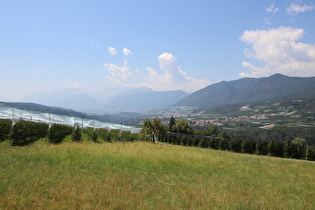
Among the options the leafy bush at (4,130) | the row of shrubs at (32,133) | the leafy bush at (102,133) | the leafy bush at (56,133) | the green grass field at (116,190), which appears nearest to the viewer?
the green grass field at (116,190)

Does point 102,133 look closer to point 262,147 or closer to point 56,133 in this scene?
point 56,133

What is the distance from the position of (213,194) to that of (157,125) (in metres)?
33.8

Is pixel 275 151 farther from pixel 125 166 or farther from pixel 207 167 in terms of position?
pixel 125 166

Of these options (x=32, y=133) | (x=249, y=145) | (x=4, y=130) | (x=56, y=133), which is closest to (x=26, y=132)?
(x=32, y=133)

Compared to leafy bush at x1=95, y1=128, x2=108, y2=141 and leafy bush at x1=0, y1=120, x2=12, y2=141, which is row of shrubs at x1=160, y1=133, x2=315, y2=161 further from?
leafy bush at x1=0, y1=120, x2=12, y2=141

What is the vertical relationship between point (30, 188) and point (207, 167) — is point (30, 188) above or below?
above

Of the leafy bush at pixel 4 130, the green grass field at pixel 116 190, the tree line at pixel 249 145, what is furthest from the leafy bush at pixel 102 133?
the green grass field at pixel 116 190

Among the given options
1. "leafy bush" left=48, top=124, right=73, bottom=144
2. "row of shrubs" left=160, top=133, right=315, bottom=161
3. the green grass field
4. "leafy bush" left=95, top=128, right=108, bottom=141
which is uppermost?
the green grass field

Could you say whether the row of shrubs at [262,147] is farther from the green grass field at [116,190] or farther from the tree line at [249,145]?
the green grass field at [116,190]

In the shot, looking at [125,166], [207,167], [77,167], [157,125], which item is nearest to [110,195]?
[77,167]

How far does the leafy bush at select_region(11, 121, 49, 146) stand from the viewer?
19.5 m

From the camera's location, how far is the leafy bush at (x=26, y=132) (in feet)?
64.0

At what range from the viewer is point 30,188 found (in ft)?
19.4

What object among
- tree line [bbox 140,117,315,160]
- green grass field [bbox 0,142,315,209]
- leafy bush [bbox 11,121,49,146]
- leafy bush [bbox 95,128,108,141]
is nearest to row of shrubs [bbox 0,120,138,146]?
leafy bush [bbox 11,121,49,146]
